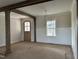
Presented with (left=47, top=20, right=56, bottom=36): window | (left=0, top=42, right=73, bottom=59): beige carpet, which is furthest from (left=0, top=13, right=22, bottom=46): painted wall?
(left=47, top=20, right=56, bottom=36): window

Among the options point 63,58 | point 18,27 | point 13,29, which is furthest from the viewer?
point 18,27

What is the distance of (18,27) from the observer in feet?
27.6

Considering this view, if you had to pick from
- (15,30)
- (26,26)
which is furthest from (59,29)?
(15,30)

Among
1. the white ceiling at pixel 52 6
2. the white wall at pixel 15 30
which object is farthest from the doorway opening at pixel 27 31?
the white ceiling at pixel 52 6

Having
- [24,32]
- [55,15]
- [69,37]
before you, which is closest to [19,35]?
[24,32]

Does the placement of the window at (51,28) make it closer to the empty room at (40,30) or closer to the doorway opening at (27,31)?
the empty room at (40,30)

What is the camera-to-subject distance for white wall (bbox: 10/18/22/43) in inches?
300

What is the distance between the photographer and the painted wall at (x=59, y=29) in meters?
6.72

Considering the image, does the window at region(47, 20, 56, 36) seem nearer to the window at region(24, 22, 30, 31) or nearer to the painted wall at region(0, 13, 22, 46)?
the window at region(24, 22, 30, 31)

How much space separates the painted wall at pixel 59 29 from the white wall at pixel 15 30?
2059 millimetres

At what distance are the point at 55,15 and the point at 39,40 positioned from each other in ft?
8.43

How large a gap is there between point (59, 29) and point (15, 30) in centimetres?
384

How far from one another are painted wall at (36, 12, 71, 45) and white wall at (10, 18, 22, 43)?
2.06 m

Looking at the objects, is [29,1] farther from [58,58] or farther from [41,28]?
[41,28]
